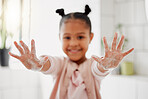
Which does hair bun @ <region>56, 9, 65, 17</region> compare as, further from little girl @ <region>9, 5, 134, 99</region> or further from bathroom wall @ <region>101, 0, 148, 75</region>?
bathroom wall @ <region>101, 0, 148, 75</region>

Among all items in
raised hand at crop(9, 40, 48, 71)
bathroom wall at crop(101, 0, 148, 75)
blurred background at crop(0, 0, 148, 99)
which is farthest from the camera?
bathroom wall at crop(101, 0, 148, 75)

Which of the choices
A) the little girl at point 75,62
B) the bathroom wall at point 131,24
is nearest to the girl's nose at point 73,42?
the little girl at point 75,62

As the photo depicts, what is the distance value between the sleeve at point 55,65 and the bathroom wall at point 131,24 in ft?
1.31

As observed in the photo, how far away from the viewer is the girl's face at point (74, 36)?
47 cm

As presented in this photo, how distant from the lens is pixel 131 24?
979 millimetres

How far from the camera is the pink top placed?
20.1 inches

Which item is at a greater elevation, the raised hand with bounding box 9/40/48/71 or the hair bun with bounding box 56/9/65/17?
the hair bun with bounding box 56/9/65/17

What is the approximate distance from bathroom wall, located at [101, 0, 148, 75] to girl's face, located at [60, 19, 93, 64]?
417mm

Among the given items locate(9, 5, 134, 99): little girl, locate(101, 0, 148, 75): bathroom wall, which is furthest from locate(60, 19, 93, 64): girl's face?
locate(101, 0, 148, 75): bathroom wall

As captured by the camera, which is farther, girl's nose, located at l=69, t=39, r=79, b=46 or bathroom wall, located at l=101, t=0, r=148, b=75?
bathroom wall, located at l=101, t=0, r=148, b=75

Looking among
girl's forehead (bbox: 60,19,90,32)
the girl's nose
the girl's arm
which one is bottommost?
the girl's arm

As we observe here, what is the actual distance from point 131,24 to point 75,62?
0.54 m

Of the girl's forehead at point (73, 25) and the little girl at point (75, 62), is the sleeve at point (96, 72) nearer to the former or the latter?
the little girl at point (75, 62)

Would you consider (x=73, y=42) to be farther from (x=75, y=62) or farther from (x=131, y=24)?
(x=131, y=24)
